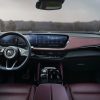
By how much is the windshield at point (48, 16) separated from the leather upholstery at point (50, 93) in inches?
38.2

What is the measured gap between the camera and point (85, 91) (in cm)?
406

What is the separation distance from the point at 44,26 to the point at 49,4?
1.30 feet

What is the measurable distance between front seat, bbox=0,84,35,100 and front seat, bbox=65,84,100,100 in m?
0.40

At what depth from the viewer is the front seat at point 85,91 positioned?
389 centimetres

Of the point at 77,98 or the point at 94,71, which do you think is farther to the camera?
the point at 94,71

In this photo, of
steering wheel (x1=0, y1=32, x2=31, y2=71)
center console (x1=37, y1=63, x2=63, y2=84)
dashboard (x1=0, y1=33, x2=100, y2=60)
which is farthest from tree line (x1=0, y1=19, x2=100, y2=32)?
center console (x1=37, y1=63, x2=63, y2=84)

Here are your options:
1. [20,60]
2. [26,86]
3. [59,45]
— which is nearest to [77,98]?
[26,86]

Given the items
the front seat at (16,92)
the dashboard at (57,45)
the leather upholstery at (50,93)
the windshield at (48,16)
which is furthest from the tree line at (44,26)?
the leather upholstery at (50,93)

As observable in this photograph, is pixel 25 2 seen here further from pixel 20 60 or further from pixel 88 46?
pixel 88 46

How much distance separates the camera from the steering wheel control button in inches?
176

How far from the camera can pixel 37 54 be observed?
197 inches

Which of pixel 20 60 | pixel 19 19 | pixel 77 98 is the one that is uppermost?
pixel 19 19

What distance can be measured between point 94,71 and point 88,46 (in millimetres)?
396

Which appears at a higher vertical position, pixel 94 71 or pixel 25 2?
pixel 25 2
